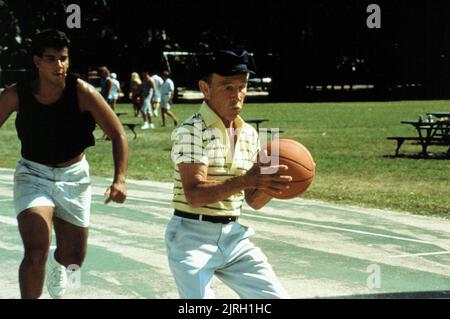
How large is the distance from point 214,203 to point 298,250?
5.07 m

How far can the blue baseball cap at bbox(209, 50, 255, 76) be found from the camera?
5.06 meters

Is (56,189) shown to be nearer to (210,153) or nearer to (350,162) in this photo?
(210,153)

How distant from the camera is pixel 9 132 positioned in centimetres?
3144

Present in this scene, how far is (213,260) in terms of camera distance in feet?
16.6

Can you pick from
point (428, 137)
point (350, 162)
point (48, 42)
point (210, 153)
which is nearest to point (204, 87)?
point (210, 153)

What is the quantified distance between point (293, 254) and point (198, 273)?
483 cm

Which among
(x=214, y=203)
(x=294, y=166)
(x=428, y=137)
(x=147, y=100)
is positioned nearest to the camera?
(x=214, y=203)

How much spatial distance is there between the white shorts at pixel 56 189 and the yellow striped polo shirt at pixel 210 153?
5.04 feet

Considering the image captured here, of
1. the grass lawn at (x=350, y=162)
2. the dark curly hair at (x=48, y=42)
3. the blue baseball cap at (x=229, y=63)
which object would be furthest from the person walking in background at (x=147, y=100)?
the blue baseball cap at (x=229, y=63)

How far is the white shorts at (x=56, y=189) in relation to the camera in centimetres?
637

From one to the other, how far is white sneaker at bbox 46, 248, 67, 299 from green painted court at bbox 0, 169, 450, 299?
650mm

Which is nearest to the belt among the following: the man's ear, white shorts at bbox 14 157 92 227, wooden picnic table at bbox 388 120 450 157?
the man's ear

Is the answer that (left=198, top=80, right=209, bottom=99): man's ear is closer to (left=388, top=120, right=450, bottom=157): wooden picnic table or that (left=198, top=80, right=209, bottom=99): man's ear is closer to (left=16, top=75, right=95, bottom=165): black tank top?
(left=16, top=75, right=95, bottom=165): black tank top

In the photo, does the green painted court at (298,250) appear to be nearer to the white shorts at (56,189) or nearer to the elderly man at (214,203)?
the white shorts at (56,189)
